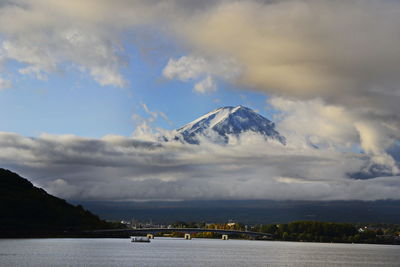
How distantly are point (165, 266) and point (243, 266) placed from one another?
1867 centimetres

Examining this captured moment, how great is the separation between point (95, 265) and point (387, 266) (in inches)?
2946

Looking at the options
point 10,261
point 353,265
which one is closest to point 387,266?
point 353,265

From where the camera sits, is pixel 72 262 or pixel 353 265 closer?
pixel 72 262

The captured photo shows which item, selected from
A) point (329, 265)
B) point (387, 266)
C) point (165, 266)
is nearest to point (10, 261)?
point (165, 266)

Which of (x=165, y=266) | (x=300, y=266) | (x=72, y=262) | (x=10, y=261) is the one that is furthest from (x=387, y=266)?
(x=10, y=261)

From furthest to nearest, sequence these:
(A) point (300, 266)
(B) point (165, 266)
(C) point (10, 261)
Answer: (A) point (300, 266) < (B) point (165, 266) < (C) point (10, 261)

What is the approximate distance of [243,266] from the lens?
472ft

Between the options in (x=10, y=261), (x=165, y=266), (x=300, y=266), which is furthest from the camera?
(x=300, y=266)

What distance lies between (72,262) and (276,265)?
162ft

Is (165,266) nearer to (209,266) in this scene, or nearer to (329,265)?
(209,266)

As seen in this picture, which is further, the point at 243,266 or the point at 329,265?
the point at 329,265

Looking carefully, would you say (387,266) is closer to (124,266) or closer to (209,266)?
(209,266)

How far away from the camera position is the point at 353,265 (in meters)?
159

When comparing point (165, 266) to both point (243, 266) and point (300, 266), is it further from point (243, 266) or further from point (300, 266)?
point (300, 266)
